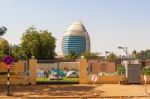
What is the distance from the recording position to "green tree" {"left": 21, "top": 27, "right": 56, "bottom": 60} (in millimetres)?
79938

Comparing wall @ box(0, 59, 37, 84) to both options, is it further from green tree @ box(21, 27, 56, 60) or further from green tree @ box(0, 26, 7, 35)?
green tree @ box(21, 27, 56, 60)

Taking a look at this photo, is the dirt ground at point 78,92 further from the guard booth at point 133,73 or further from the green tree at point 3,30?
the green tree at point 3,30

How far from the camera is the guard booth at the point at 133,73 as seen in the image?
115ft

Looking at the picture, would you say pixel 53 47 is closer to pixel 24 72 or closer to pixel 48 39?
pixel 48 39

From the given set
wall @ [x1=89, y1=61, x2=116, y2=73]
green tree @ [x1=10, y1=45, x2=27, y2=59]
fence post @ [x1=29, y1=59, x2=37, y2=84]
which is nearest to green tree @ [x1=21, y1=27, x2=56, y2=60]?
green tree @ [x1=10, y1=45, x2=27, y2=59]

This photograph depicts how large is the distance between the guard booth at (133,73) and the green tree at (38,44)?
150ft

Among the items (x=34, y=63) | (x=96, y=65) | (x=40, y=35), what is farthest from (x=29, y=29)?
(x=34, y=63)

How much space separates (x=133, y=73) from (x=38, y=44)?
47.1 meters

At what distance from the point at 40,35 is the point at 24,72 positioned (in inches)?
1863

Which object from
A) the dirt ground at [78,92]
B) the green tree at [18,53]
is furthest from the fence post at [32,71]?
the green tree at [18,53]

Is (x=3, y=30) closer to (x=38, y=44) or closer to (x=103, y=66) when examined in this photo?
(x=103, y=66)

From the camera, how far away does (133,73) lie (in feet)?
115

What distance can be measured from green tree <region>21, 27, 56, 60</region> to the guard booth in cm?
4559

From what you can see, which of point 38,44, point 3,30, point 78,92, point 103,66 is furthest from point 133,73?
point 38,44
